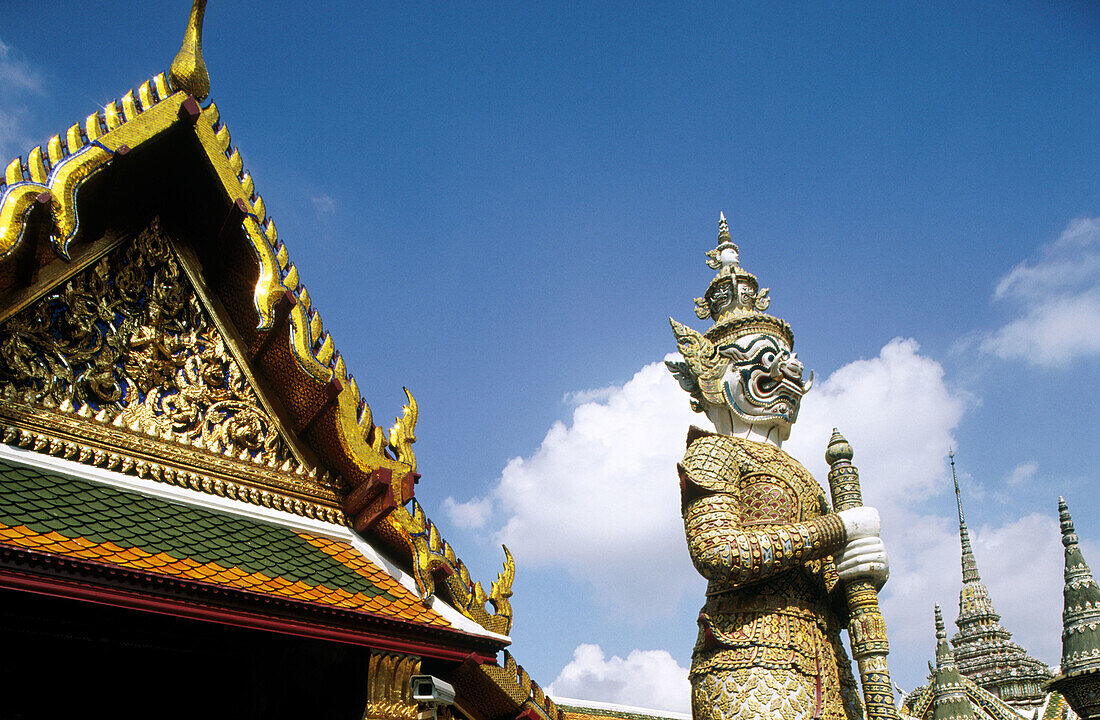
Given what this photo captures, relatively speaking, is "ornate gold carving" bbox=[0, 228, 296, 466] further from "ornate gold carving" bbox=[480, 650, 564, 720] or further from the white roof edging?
"ornate gold carving" bbox=[480, 650, 564, 720]

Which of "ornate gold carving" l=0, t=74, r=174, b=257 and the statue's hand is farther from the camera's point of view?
the statue's hand

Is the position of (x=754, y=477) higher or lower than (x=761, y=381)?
lower

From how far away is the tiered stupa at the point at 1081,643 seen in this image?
11.1m

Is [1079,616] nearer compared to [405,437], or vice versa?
[405,437]

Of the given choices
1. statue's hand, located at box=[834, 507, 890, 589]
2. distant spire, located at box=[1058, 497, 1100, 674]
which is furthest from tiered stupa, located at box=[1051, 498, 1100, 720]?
statue's hand, located at box=[834, 507, 890, 589]

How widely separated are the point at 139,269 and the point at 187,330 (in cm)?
38

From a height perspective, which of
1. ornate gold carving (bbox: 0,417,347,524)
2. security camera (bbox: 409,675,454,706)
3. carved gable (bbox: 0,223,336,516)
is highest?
carved gable (bbox: 0,223,336,516)

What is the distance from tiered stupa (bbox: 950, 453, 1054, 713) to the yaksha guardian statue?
21748 millimetres

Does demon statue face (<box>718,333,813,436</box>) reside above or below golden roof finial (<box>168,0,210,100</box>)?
below

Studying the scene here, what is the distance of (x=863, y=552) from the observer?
5887mm

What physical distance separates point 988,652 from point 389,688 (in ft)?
98.3

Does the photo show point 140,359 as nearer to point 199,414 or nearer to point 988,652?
point 199,414

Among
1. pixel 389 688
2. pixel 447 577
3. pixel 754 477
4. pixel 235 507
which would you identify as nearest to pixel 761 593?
pixel 754 477

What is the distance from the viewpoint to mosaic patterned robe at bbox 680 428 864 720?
5590mm
